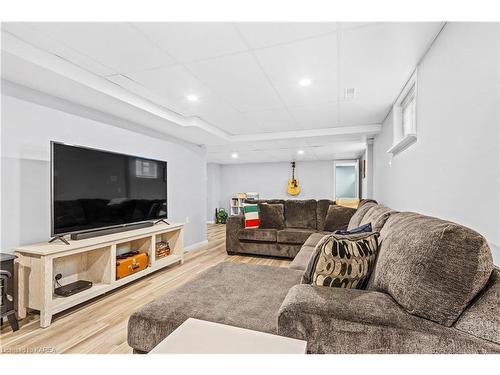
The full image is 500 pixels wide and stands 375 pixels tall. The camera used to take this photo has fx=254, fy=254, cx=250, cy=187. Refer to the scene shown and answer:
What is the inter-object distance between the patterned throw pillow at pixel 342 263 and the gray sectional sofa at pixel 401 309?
0.06 metres

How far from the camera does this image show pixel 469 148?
4.13 ft

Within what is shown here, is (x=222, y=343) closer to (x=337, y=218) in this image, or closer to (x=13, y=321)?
(x=13, y=321)

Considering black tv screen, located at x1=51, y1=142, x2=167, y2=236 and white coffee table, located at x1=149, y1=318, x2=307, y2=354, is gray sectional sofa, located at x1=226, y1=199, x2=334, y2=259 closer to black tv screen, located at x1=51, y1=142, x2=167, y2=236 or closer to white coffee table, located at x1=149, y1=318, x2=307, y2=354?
black tv screen, located at x1=51, y1=142, x2=167, y2=236

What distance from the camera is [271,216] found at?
14.4ft

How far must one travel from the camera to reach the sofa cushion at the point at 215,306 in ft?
3.79

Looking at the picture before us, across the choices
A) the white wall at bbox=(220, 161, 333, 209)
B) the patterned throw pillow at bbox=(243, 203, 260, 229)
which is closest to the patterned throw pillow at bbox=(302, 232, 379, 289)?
the patterned throw pillow at bbox=(243, 203, 260, 229)

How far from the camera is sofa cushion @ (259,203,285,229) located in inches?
172

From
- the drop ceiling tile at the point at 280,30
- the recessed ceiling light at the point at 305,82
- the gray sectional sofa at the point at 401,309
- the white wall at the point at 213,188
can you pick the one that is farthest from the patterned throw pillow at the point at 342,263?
the white wall at the point at 213,188

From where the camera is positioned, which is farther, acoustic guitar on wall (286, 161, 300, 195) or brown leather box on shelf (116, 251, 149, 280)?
acoustic guitar on wall (286, 161, 300, 195)

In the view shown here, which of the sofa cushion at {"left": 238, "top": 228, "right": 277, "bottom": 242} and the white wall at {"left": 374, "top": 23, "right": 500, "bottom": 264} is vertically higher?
the white wall at {"left": 374, "top": 23, "right": 500, "bottom": 264}

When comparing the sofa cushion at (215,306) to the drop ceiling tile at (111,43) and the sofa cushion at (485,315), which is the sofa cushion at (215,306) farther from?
the drop ceiling tile at (111,43)

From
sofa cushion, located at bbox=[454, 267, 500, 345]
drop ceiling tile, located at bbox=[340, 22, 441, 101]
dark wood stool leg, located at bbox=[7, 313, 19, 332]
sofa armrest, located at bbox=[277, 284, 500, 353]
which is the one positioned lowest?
dark wood stool leg, located at bbox=[7, 313, 19, 332]

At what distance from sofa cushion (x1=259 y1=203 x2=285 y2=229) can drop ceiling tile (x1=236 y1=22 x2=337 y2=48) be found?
119 inches

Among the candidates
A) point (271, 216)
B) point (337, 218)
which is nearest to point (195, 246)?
point (271, 216)
